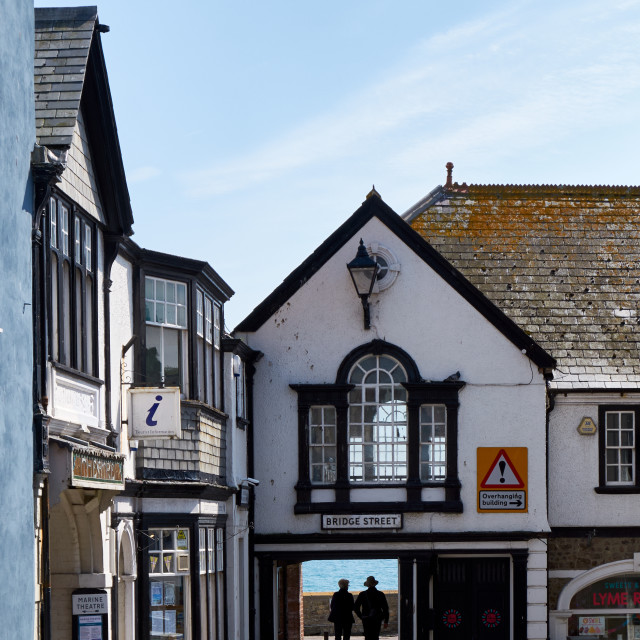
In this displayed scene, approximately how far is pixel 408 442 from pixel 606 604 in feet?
16.4

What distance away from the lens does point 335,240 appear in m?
26.8

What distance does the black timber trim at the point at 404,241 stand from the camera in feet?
87.3

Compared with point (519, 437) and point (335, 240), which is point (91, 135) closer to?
point (335, 240)

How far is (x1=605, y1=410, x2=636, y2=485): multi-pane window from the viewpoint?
89.2ft

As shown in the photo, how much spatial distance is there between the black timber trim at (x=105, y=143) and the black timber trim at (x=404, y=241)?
8.81 m

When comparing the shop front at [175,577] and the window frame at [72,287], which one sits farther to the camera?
the shop front at [175,577]

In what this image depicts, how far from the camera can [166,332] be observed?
20.0 m

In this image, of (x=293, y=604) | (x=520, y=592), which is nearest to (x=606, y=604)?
(x=520, y=592)

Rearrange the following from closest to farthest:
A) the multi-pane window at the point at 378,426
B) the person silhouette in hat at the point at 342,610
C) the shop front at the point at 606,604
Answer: the multi-pane window at the point at 378,426 → the shop front at the point at 606,604 → the person silhouette in hat at the point at 342,610

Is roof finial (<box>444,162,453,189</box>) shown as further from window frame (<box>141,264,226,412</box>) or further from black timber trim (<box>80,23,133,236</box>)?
black timber trim (<box>80,23,133,236</box>)

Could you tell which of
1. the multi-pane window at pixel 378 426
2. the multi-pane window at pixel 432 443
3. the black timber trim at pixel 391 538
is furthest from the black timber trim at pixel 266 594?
the multi-pane window at pixel 432 443

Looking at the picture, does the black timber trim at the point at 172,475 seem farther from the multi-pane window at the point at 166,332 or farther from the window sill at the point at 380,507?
the window sill at the point at 380,507

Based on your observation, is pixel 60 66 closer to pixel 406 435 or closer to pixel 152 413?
pixel 152 413

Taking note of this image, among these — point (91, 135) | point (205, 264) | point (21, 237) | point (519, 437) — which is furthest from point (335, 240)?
point (21, 237)
